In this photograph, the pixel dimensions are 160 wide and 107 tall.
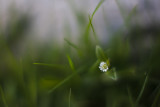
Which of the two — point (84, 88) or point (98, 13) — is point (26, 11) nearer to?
point (98, 13)

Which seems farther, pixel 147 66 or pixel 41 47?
pixel 41 47

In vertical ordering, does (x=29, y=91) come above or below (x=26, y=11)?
below

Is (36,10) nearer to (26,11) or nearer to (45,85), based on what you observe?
(26,11)

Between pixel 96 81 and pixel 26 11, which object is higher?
pixel 26 11

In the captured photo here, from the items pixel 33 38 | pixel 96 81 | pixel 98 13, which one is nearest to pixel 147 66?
pixel 96 81

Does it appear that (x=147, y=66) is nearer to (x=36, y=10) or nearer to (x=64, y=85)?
(x=64, y=85)

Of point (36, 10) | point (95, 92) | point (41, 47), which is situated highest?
point (36, 10)
